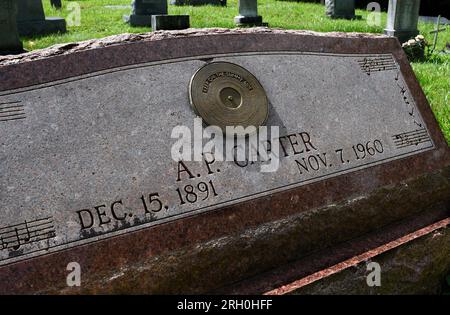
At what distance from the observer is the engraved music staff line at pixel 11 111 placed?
1856mm

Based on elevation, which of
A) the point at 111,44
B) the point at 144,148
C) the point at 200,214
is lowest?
the point at 200,214

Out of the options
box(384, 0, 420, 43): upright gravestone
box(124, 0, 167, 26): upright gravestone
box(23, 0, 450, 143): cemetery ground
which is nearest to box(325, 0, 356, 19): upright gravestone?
box(23, 0, 450, 143): cemetery ground

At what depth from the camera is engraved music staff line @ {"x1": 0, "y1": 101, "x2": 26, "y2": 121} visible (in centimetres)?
186

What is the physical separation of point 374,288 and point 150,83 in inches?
58.4

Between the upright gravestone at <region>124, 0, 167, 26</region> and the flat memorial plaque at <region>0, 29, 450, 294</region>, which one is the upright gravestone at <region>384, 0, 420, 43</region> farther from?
the flat memorial plaque at <region>0, 29, 450, 294</region>

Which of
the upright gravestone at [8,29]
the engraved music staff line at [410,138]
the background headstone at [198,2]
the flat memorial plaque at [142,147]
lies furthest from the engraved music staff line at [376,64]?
the background headstone at [198,2]

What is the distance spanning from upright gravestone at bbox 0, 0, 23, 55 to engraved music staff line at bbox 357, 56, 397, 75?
17.1ft

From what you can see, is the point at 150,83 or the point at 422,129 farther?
the point at 422,129

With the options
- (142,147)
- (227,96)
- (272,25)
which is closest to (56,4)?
(272,25)

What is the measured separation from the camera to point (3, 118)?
6.07 ft

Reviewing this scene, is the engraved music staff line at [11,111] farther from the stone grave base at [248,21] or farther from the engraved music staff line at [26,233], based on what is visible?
the stone grave base at [248,21]

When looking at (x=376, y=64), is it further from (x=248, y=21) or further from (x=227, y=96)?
(x=248, y=21)
